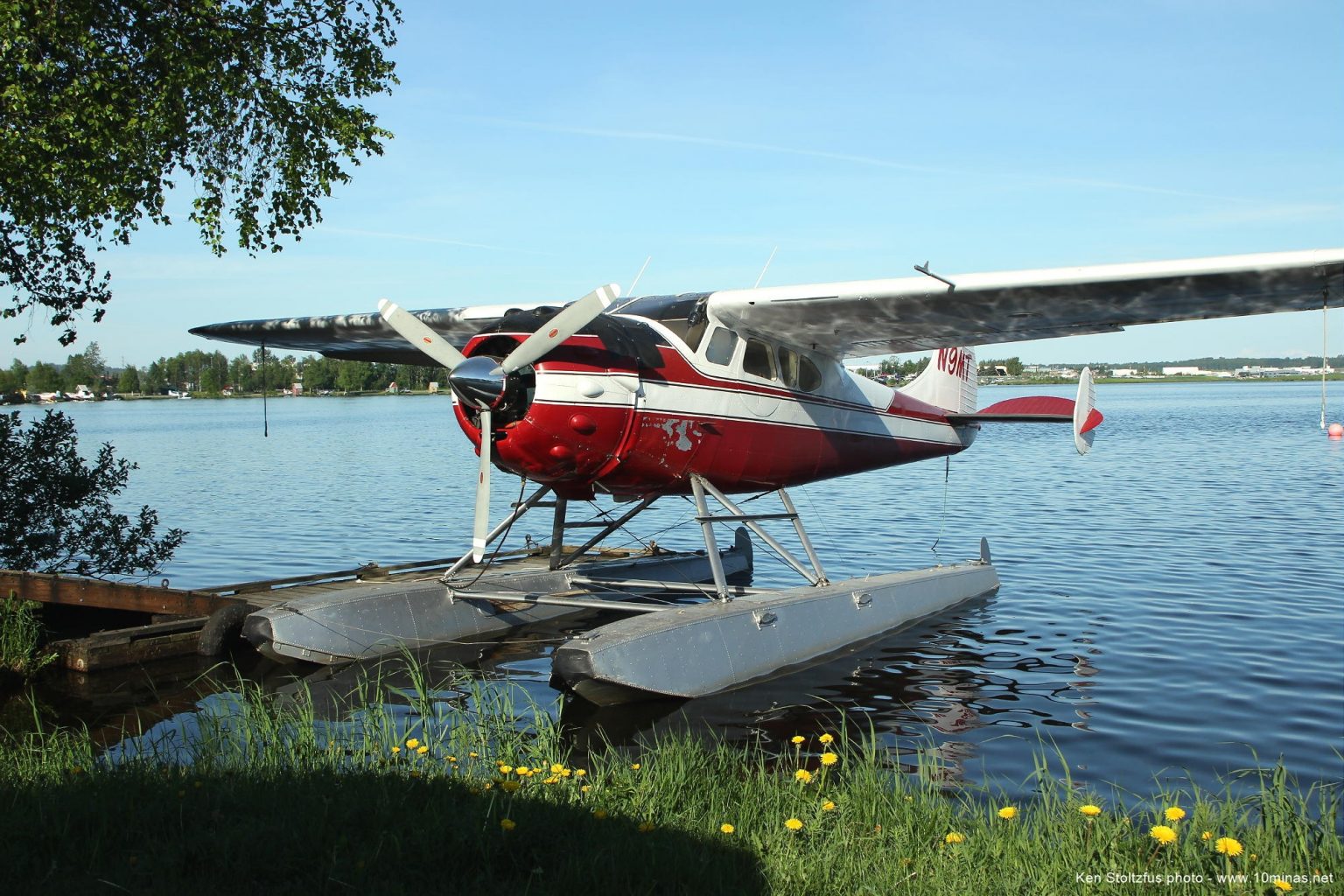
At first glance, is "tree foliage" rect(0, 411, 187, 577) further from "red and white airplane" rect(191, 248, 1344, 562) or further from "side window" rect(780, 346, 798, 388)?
"side window" rect(780, 346, 798, 388)

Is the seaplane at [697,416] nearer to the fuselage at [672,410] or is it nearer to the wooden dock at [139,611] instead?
the fuselage at [672,410]

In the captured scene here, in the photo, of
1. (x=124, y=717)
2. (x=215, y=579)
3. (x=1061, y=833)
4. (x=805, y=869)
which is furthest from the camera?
(x=215, y=579)

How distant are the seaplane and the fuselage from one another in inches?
0.7

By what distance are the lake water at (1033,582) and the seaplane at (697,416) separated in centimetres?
43

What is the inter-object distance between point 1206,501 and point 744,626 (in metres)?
15.0

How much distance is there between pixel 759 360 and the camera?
923 centimetres

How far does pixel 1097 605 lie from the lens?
36.4 ft

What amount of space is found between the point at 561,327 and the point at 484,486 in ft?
4.19

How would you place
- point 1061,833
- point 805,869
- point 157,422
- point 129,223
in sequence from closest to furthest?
point 805,869 < point 1061,833 < point 129,223 < point 157,422

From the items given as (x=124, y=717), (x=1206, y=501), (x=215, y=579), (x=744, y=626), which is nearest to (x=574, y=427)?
(x=744, y=626)

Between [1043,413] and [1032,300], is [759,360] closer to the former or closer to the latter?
[1032,300]

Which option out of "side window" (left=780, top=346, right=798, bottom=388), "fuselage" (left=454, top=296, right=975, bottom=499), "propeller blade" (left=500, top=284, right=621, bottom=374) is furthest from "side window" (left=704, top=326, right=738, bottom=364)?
"propeller blade" (left=500, top=284, right=621, bottom=374)

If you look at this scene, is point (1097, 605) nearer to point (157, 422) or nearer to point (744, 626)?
point (744, 626)

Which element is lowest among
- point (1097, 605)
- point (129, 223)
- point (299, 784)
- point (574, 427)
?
point (1097, 605)
